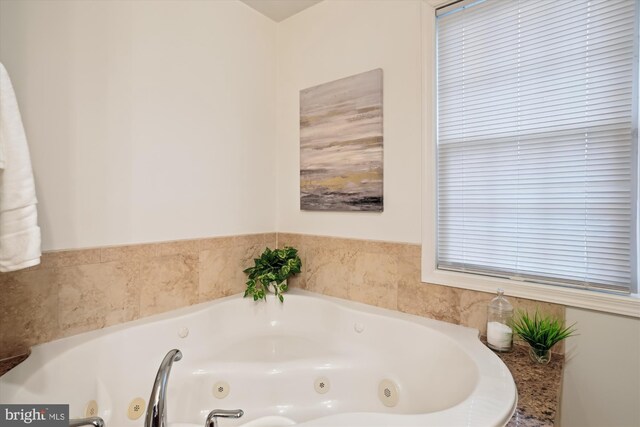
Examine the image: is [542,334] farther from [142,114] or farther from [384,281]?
[142,114]

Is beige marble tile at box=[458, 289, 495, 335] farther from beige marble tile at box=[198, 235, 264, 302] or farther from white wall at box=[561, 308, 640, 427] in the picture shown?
beige marble tile at box=[198, 235, 264, 302]

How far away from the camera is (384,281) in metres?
1.88

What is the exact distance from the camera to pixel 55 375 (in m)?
1.26

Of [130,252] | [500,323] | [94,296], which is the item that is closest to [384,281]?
[500,323]

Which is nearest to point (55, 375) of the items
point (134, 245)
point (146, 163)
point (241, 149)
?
point (134, 245)

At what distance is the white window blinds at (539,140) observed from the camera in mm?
1278

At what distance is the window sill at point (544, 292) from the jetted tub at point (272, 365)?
9.2 inches

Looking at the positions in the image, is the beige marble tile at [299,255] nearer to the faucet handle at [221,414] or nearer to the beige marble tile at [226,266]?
the beige marble tile at [226,266]

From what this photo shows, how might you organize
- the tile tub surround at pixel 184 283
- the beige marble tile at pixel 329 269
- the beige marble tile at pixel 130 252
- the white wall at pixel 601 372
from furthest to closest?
the beige marble tile at pixel 329 269 < the beige marble tile at pixel 130 252 < the tile tub surround at pixel 184 283 < the white wall at pixel 601 372

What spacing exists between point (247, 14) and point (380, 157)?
1.42 meters

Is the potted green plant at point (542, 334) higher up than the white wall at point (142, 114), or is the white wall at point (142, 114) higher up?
the white wall at point (142, 114)

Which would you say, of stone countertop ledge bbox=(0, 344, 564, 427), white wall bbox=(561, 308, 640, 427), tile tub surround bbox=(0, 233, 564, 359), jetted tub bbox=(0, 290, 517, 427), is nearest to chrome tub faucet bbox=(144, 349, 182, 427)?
jetted tub bbox=(0, 290, 517, 427)

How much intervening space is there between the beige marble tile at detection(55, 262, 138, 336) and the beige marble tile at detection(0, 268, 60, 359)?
0.03m

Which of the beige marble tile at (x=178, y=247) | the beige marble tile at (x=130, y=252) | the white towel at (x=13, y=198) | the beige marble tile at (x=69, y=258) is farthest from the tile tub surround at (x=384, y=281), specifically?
the white towel at (x=13, y=198)
